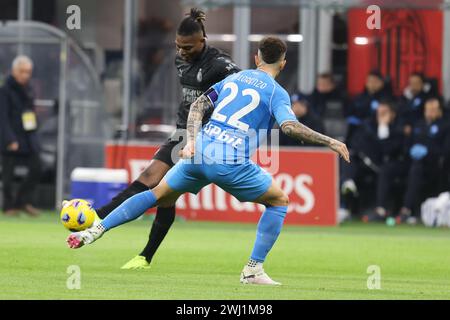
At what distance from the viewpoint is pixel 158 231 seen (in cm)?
1223

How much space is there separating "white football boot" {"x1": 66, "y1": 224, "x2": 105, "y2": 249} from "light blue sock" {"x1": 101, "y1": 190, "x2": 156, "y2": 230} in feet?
0.32

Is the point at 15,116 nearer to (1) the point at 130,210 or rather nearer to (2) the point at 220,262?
(2) the point at 220,262

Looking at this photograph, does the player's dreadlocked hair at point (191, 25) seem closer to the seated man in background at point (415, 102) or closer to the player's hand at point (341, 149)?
Result: the player's hand at point (341, 149)

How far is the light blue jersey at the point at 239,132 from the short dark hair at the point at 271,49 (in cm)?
15

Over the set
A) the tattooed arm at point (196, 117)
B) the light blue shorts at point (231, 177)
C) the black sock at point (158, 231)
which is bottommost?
the black sock at point (158, 231)

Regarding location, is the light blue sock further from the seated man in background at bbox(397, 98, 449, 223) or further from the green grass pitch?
the seated man in background at bbox(397, 98, 449, 223)

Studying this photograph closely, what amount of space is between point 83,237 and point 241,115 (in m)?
1.63

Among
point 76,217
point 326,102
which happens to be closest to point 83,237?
point 76,217

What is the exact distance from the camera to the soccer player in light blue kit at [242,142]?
10.8 m

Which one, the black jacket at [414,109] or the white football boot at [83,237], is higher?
the black jacket at [414,109]

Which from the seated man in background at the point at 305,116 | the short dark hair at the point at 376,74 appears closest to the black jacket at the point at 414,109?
the short dark hair at the point at 376,74

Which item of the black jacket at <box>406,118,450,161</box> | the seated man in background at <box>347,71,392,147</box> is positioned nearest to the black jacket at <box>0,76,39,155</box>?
the seated man in background at <box>347,71,392,147</box>

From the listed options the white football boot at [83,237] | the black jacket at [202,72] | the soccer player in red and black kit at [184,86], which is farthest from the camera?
the black jacket at [202,72]

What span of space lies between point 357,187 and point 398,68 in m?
2.86
